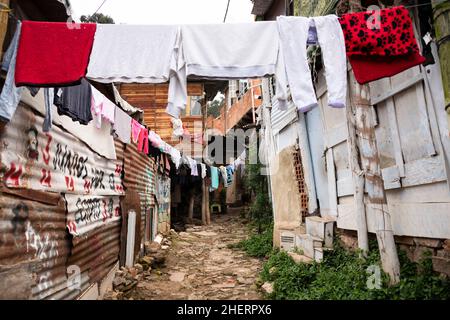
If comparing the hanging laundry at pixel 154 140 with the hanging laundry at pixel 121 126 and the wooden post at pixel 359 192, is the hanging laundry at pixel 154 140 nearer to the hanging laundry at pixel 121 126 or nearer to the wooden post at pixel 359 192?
the hanging laundry at pixel 121 126

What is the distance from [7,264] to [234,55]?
11.6 feet

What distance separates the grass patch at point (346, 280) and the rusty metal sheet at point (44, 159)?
14.1 ft

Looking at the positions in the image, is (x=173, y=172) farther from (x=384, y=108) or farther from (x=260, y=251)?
(x=384, y=108)

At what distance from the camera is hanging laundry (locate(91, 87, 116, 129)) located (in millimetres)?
5256

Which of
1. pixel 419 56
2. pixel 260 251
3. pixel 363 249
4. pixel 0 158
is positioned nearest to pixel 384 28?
pixel 419 56

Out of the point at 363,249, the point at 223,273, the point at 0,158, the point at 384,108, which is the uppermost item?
the point at 384,108

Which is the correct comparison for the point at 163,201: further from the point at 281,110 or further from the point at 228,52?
the point at 228,52

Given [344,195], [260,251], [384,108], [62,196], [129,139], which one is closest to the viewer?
[62,196]

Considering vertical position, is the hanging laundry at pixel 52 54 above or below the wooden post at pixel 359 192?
above

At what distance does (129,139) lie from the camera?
7.53m

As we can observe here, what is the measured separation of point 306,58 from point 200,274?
263 inches

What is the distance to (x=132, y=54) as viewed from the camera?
11.9 ft

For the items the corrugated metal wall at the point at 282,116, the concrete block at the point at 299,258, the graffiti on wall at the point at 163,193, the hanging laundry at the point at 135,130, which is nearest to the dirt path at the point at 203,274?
the concrete block at the point at 299,258

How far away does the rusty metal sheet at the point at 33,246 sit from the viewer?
10.5 ft
